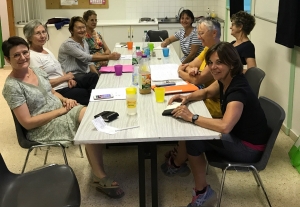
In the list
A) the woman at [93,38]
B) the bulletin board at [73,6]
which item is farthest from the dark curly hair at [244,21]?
the bulletin board at [73,6]

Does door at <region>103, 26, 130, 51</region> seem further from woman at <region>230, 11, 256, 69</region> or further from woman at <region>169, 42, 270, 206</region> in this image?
woman at <region>169, 42, 270, 206</region>

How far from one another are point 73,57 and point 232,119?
214cm

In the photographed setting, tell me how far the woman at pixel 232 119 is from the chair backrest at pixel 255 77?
1.34 ft

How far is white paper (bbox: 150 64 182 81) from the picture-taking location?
9.68ft

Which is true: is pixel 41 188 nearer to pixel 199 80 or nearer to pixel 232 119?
pixel 232 119

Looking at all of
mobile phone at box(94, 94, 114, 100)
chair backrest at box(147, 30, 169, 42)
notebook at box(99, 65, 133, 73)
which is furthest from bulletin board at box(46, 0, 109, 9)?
mobile phone at box(94, 94, 114, 100)

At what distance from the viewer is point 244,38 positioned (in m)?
3.40

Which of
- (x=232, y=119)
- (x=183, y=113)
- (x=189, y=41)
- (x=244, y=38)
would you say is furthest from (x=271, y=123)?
(x=189, y=41)

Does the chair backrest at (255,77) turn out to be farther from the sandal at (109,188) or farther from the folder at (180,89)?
the sandal at (109,188)

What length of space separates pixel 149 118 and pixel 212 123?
0.37 metres

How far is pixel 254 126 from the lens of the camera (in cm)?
220

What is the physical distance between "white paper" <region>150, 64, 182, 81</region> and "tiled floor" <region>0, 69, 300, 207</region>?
0.71 m

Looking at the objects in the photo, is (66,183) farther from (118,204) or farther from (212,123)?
(212,123)

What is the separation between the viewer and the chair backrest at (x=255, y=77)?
265 centimetres
